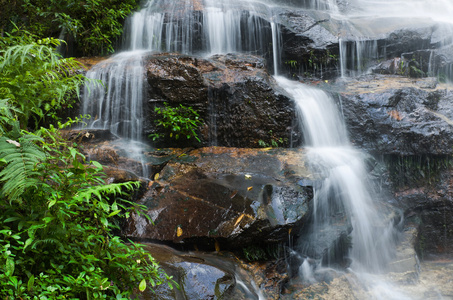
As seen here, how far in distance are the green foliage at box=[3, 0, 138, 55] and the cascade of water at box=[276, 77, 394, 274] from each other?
5.09 metres

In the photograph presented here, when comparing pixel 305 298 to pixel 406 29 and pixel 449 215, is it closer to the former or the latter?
pixel 449 215

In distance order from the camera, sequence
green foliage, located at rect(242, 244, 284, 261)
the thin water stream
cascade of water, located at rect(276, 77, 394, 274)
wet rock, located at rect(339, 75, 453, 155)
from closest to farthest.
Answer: green foliage, located at rect(242, 244, 284, 261) → cascade of water, located at rect(276, 77, 394, 274) → the thin water stream → wet rock, located at rect(339, 75, 453, 155)

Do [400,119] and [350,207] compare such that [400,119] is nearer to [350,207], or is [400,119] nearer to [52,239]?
[350,207]

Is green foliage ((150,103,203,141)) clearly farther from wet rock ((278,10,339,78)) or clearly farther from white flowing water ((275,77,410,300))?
wet rock ((278,10,339,78))

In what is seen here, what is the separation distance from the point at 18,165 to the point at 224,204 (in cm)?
249

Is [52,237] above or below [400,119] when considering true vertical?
below

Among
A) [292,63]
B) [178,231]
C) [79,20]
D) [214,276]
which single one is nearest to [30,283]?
[214,276]

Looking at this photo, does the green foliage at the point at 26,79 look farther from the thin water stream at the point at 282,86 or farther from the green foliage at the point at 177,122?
the green foliage at the point at 177,122

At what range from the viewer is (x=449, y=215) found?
6.17 m

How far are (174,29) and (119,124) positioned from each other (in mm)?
3547

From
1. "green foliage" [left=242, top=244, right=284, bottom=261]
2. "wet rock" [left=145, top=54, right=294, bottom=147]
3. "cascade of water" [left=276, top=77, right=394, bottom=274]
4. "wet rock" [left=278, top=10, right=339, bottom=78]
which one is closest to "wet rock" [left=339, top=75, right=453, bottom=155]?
"cascade of water" [left=276, top=77, right=394, bottom=274]

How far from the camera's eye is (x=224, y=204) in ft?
13.5

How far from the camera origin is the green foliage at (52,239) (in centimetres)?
204

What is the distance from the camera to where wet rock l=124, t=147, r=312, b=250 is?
12.5 feet
